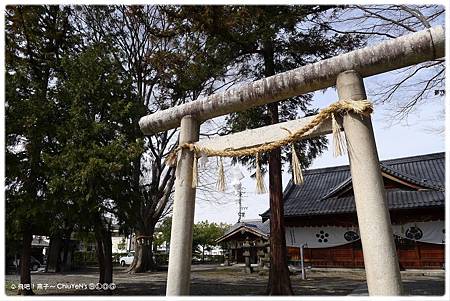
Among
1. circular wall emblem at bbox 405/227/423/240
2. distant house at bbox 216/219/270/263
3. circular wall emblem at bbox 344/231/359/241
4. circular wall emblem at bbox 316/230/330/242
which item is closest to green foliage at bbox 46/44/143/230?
circular wall emblem at bbox 316/230/330/242

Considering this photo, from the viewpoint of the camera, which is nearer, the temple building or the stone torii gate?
the stone torii gate

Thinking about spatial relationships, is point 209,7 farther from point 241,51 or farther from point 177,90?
point 177,90

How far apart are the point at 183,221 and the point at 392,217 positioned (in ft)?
42.1

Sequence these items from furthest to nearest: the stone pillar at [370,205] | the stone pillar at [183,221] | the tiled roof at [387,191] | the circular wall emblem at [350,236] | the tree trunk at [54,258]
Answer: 1. the tree trunk at [54,258]
2. the circular wall emblem at [350,236]
3. the tiled roof at [387,191]
4. the stone pillar at [183,221]
5. the stone pillar at [370,205]

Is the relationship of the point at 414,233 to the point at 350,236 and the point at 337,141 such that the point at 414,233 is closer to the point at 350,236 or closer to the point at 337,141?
the point at 350,236

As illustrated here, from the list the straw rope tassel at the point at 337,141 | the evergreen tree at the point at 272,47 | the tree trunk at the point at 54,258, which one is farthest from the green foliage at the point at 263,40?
the tree trunk at the point at 54,258

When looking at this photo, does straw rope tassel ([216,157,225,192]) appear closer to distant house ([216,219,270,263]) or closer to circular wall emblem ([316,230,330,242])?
circular wall emblem ([316,230,330,242])

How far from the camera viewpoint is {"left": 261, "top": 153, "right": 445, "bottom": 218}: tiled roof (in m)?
13.3

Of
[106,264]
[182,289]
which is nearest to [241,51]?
[106,264]

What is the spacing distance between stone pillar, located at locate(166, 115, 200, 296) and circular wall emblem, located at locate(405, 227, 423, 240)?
12.7 m

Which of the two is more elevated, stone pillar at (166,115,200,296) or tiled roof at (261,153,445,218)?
tiled roof at (261,153,445,218)

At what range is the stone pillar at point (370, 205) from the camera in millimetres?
2285

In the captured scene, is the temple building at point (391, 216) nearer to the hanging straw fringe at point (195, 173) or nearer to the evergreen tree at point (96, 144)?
the evergreen tree at point (96, 144)

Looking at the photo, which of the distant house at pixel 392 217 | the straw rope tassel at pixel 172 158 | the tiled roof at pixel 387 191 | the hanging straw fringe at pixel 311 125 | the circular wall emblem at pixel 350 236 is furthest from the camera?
the circular wall emblem at pixel 350 236
